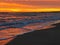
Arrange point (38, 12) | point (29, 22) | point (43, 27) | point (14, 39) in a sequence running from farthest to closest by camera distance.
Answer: point (38, 12) < point (29, 22) < point (43, 27) < point (14, 39)

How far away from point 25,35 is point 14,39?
0.26 m

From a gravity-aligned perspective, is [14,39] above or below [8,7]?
below

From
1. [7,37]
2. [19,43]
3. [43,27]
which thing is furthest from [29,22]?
[19,43]

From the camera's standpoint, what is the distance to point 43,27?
402 cm

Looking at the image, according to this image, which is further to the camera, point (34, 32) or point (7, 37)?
point (34, 32)

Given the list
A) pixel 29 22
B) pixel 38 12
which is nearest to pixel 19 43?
pixel 29 22

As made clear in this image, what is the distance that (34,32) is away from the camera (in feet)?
11.9

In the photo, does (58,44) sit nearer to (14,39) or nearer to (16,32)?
(14,39)

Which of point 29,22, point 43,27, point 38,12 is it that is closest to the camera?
point 43,27

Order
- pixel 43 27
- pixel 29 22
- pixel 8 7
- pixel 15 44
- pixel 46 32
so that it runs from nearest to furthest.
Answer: pixel 15 44
pixel 46 32
pixel 43 27
pixel 29 22
pixel 8 7

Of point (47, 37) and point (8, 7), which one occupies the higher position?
point (8, 7)

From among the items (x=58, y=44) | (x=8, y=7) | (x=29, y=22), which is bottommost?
(x=58, y=44)

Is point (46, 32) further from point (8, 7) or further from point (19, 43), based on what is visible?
point (8, 7)

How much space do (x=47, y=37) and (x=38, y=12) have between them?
7.40 feet
